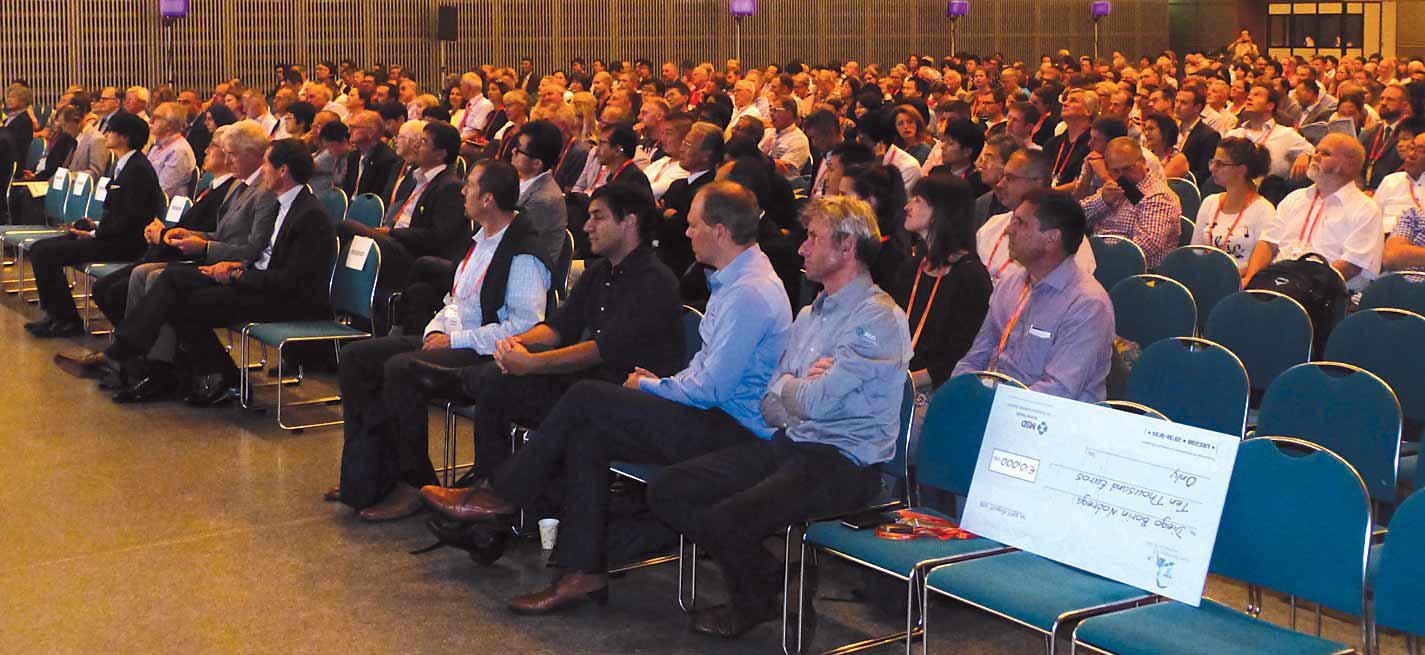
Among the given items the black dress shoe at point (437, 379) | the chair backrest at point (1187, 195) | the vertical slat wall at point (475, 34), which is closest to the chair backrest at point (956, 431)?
the black dress shoe at point (437, 379)

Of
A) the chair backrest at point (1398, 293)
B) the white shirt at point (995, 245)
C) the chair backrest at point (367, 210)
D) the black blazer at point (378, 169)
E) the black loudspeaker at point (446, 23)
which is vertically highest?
the black loudspeaker at point (446, 23)

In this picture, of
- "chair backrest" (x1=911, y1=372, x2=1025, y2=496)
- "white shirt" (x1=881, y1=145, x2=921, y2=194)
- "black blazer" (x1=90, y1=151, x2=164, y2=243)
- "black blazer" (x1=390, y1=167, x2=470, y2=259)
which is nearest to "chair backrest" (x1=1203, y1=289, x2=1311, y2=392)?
"chair backrest" (x1=911, y1=372, x2=1025, y2=496)

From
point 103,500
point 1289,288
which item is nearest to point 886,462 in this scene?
point 1289,288

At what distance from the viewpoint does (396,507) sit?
5.58 meters

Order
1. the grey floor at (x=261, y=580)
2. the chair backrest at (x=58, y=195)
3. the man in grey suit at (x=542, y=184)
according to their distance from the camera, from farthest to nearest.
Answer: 1. the chair backrest at (x=58, y=195)
2. the man in grey suit at (x=542, y=184)
3. the grey floor at (x=261, y=580)

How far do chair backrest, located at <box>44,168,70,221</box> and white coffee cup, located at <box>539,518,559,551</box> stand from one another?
636 centimetres

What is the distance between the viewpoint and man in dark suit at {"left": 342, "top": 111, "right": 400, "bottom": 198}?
9211 millimetres

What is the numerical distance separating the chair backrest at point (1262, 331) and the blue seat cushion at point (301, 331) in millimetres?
3702

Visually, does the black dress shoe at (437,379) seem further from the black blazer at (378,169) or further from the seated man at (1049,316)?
the black blazer at (378,169)

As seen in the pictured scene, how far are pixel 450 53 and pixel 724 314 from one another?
718 inches

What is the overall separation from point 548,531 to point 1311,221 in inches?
150

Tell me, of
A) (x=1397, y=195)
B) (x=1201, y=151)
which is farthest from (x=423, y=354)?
(x=1201, y=151)

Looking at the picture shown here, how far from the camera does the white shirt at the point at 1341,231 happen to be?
257 inches

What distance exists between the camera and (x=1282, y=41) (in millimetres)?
30203
